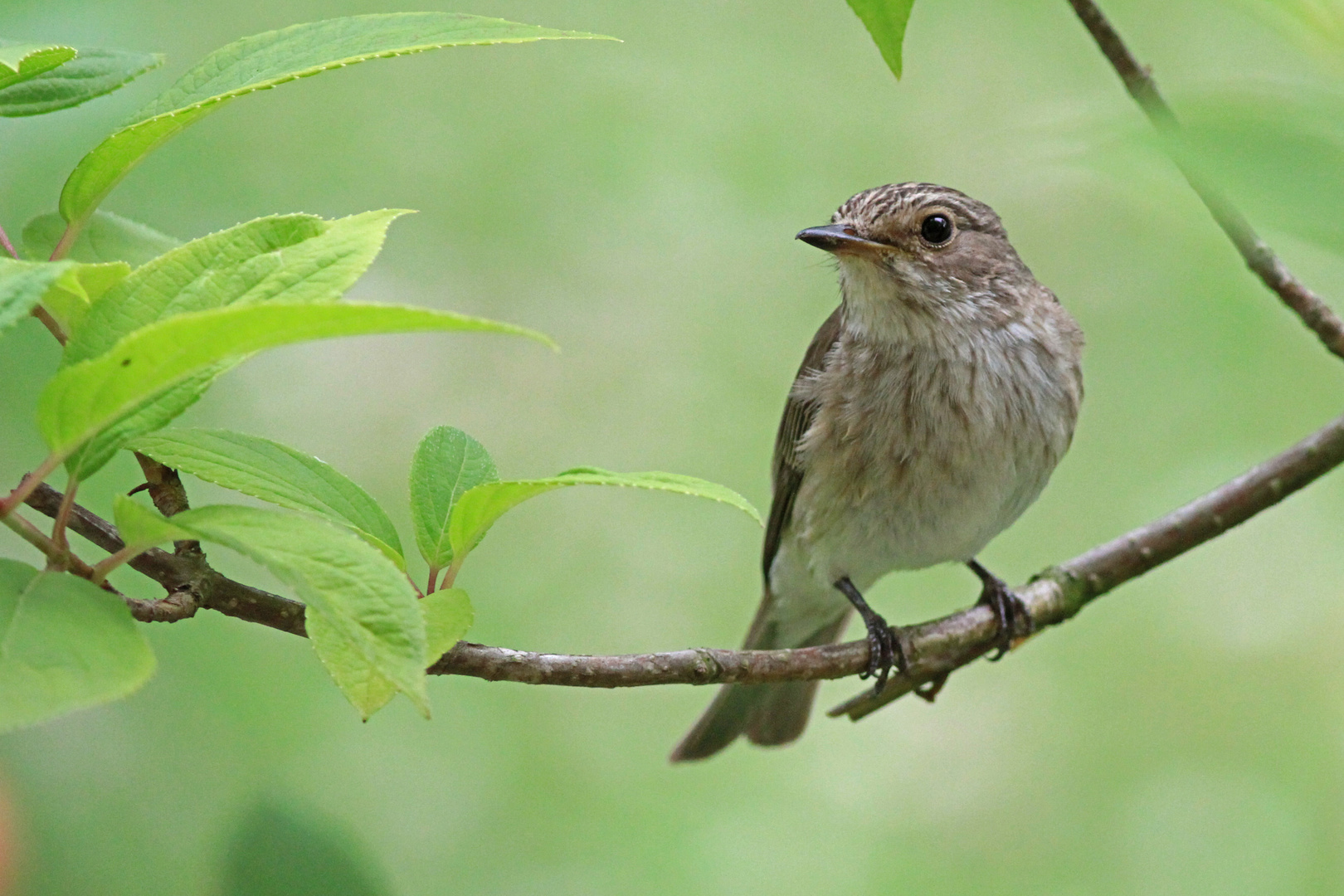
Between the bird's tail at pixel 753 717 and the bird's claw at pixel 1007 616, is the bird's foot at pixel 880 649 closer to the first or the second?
the bird's claw at pixel 1007 616

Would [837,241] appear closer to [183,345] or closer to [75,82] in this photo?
[75,82]

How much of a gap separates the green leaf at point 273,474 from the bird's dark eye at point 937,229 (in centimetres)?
291

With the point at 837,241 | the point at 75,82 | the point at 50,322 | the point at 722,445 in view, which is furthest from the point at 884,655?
the point at 722,445

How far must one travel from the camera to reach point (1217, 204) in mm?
1093

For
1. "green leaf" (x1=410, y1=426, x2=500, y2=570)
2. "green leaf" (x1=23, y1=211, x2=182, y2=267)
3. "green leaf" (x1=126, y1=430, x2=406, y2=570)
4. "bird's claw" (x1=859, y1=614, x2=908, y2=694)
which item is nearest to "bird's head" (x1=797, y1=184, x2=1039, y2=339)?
"bird's claw" (x1=859, y1=614, x2=908, y2=694)

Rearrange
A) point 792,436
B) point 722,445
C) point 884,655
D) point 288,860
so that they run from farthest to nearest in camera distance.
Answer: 1. point 722,445
2. point 792,436
3. point 884,655
4. point 288,860

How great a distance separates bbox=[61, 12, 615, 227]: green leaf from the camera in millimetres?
1553

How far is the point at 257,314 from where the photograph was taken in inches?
44.8

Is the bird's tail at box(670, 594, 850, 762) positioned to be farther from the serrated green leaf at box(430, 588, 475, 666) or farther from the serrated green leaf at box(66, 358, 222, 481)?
Answer: the serrated green leaf at box(66, 358, 222, 481)

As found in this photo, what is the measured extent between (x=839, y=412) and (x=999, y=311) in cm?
63

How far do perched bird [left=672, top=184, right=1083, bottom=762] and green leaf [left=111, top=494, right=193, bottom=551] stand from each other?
2785 mm

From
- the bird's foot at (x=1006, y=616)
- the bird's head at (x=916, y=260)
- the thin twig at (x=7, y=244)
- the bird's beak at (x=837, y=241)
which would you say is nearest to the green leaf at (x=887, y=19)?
the thin twig at (x=7, y=244)

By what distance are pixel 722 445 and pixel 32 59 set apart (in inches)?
204

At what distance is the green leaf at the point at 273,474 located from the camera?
1.65 meters
